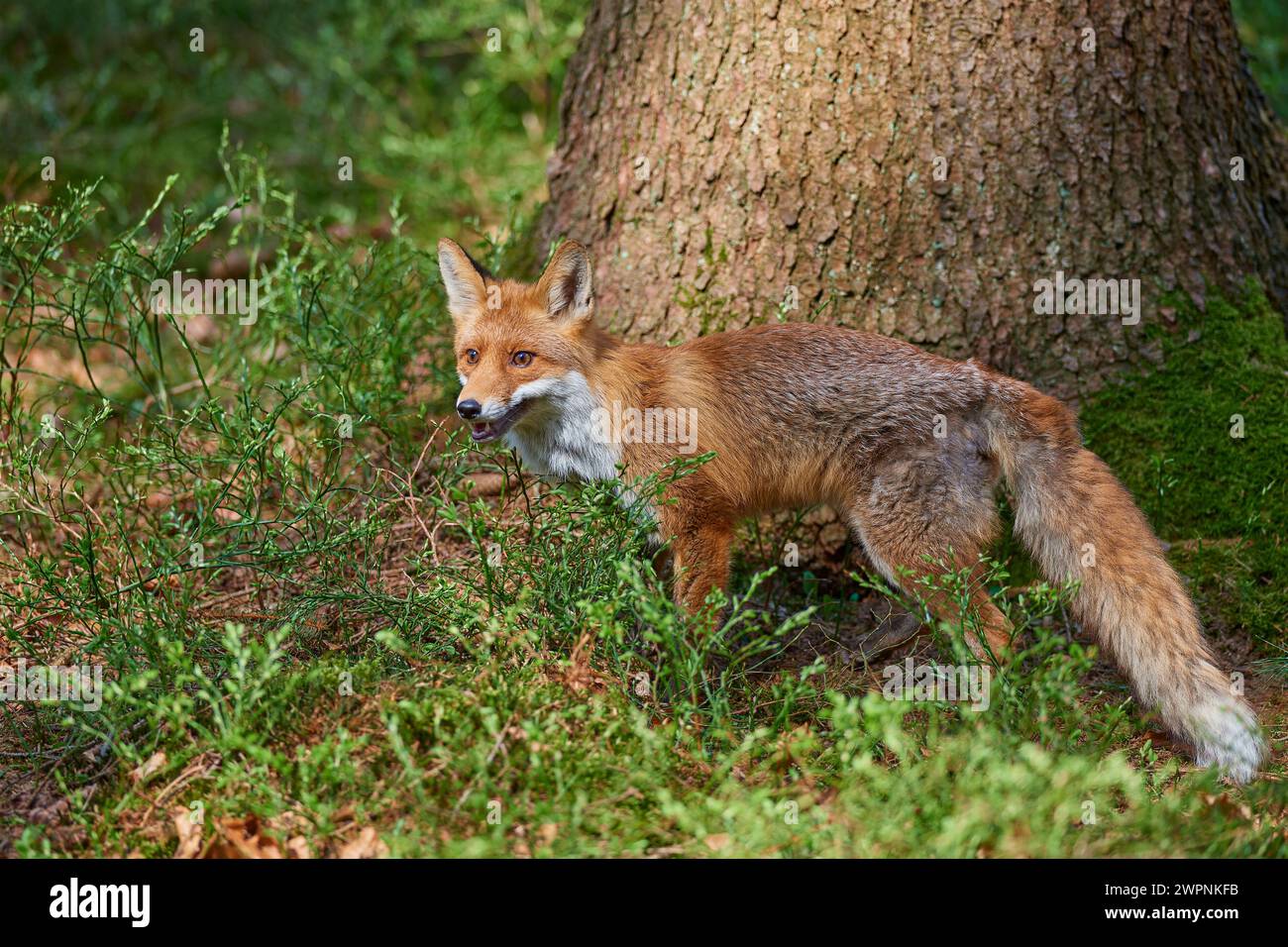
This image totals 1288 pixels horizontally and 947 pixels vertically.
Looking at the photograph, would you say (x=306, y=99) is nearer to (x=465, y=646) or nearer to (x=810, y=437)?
(x=810, y=437)

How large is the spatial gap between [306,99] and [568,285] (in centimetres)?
546

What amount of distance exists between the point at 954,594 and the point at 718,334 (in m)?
1.56

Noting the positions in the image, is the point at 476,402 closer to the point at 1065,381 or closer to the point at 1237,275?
the point at 1065,381

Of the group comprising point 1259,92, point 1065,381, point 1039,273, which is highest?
point 1259,92

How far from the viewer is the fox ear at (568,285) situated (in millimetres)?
4391

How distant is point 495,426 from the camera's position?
423cm

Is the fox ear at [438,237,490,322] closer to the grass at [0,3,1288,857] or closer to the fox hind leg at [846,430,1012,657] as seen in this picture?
the grass at [0,3,1288,857]

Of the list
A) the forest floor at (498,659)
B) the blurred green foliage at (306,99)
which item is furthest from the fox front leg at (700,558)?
the blurred green foliage at (306,99)

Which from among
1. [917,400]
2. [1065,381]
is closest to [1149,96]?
[1065,381]

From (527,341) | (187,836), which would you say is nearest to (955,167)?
(527,341)

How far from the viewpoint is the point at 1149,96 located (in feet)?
16.2

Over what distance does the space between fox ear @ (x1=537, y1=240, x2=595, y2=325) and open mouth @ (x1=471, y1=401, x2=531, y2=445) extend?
0.44 metres

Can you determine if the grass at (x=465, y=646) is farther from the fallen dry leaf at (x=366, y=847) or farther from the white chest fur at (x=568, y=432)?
the white chest fur at (x=568, y=432)

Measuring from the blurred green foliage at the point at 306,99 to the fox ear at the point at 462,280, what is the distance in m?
2.71
